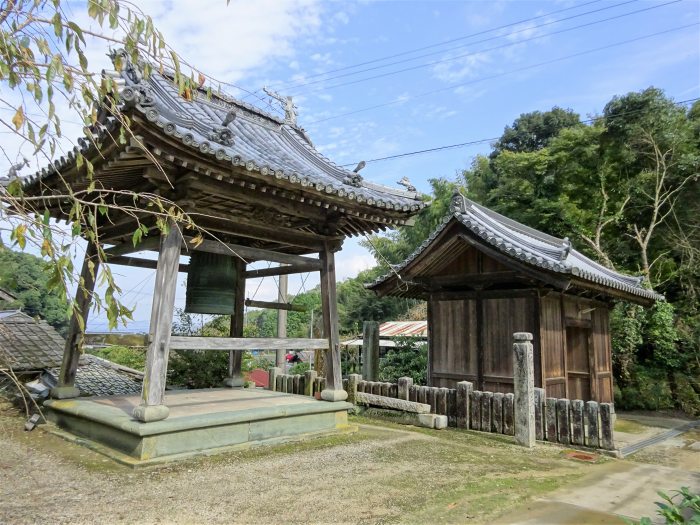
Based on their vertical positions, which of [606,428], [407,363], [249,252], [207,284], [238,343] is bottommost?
[606,428]

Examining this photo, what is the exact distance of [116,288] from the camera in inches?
92.9

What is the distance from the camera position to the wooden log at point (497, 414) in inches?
316

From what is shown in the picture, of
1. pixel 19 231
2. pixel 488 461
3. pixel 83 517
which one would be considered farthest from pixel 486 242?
pixel 19 231

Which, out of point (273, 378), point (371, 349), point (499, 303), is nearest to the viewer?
point (499, 303)

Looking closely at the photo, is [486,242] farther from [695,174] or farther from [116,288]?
[695,174]

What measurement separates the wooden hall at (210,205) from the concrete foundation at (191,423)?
4 cm

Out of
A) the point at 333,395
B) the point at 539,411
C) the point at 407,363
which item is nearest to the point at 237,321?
the point at 333,395

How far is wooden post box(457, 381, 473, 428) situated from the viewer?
27.7 feet

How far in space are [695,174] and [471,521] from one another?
20192 mm

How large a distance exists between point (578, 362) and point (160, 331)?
9.58 metres

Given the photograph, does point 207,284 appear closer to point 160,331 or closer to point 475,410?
point 160,331

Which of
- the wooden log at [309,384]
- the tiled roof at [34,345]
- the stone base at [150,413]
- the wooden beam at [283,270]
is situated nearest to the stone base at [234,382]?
the wooden log at [309,384]

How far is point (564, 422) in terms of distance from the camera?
750 cm

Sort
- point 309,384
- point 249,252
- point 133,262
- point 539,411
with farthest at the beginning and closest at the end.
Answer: point 309,384 → point 133,262 → point 539,411 → point 249,252
